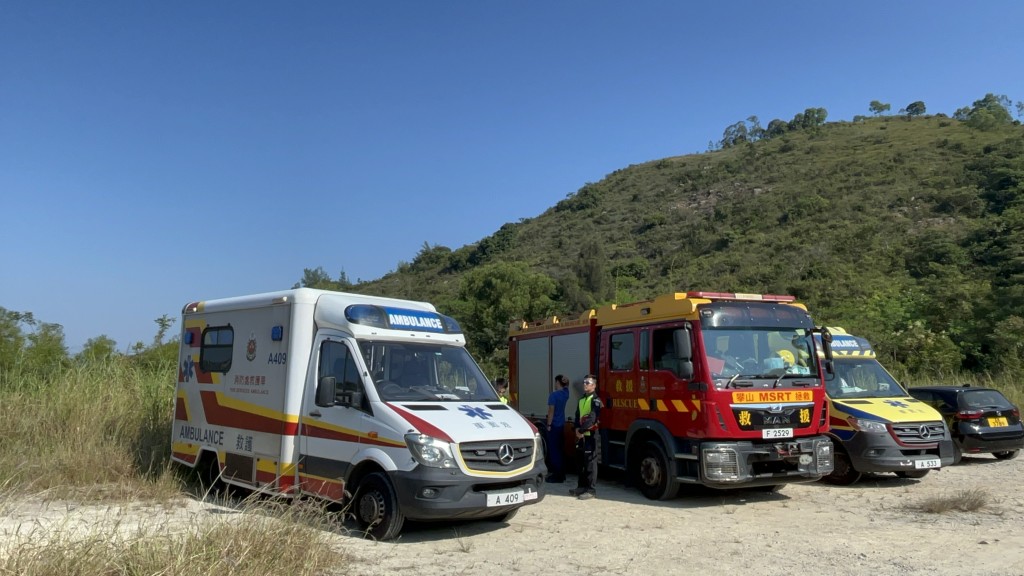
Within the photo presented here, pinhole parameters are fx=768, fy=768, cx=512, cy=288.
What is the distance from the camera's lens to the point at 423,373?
877 cm

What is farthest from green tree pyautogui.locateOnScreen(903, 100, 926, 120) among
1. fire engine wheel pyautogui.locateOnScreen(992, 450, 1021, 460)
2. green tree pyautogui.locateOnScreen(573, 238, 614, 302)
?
fire engine wheel pyautogui.locateOnScreen(992, 450, 1021, 460)

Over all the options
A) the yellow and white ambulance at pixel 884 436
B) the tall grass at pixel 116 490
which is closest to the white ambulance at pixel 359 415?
the tall grass at pixel 116 490

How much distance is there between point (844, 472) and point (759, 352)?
3.06 metres

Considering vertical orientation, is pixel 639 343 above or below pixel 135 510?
above

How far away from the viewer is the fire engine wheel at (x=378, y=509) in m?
7.52

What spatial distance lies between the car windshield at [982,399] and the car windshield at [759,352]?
16.8ft

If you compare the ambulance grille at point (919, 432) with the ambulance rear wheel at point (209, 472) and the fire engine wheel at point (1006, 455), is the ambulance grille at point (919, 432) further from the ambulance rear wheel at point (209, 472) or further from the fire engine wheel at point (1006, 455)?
the ambulance rear wheel at point (209, 472)

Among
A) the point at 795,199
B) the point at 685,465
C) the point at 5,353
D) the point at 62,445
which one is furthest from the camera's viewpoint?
the point at 795,199

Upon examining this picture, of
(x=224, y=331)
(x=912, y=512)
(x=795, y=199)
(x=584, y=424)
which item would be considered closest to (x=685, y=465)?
(x=584, y=424)

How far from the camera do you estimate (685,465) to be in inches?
393

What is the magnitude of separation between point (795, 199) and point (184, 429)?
2237 inches

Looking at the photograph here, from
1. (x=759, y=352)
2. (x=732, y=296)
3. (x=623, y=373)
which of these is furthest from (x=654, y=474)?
(x=732, y=296)

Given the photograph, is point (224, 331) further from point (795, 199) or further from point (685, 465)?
point (795, 199)

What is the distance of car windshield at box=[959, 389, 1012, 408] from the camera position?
44.5 feet
